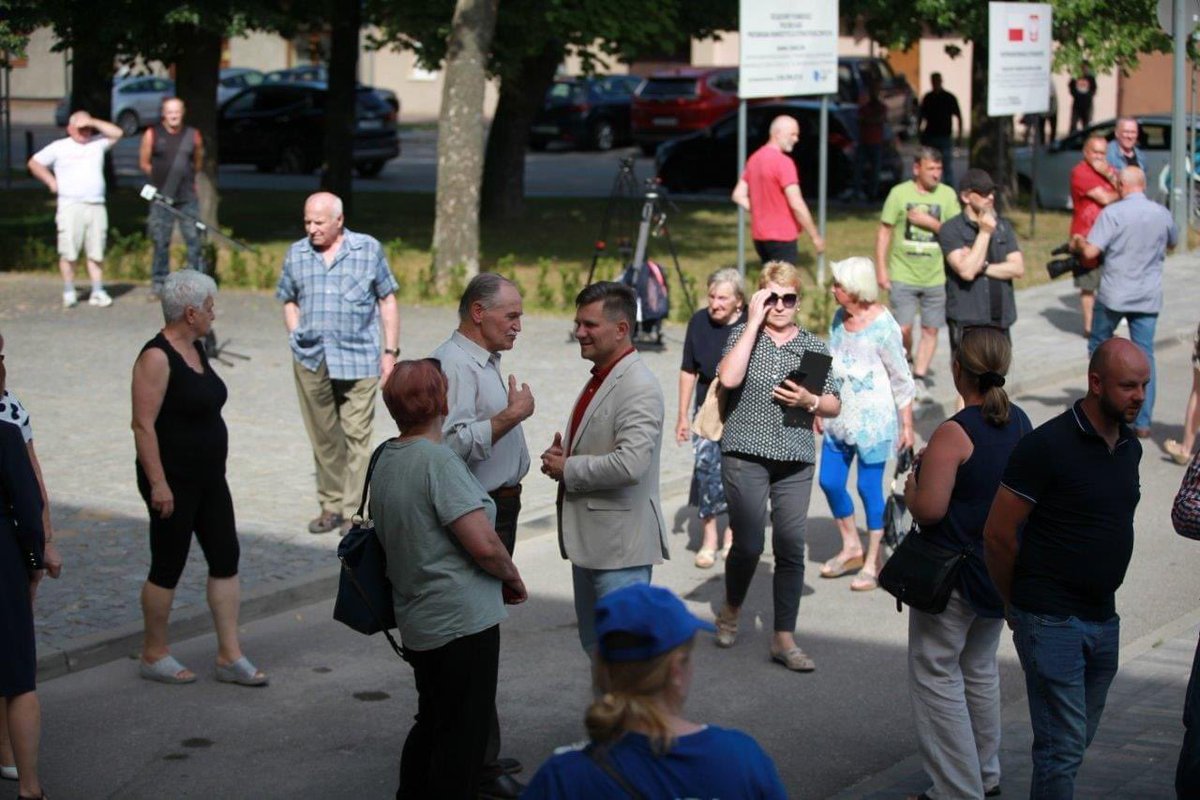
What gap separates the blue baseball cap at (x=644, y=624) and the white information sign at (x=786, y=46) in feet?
48.6

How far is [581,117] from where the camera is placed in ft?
139

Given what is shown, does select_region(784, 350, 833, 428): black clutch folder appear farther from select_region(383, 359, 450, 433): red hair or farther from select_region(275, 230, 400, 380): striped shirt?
select_region(275, 230, 400, 380): striped shirt

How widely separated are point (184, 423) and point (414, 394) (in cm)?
205

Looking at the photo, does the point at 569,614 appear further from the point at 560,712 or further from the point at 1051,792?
the point at 1051,792

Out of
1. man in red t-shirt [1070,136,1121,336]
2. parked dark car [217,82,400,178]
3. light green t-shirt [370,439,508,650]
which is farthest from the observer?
parked dark car [217,82,400,178]

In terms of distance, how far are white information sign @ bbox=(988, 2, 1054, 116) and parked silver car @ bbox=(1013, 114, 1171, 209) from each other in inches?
129

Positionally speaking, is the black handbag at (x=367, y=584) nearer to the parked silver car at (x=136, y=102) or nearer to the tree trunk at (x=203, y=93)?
the tree trunk at (x=203, y=93)

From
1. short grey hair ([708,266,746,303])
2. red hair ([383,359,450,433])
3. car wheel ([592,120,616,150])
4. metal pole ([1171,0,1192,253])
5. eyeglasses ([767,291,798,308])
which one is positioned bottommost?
red hair ([383,359,450,433])

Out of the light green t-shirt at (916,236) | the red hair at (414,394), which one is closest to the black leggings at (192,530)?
the red hair at (414,394)

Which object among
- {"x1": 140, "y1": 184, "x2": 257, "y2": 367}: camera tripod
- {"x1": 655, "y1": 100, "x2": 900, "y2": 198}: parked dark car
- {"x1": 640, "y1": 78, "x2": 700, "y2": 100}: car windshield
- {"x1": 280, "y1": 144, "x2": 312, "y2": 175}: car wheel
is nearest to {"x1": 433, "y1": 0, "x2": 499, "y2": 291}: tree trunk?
{"x1": 140, "y1": 184, "x2": 257, "y2": 367}: camera tripod

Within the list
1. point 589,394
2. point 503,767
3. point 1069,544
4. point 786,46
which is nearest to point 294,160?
point 786,46

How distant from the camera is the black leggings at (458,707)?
540 cm

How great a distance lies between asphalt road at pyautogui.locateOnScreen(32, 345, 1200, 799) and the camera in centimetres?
642

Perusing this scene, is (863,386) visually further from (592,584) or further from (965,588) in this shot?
(965,588)
